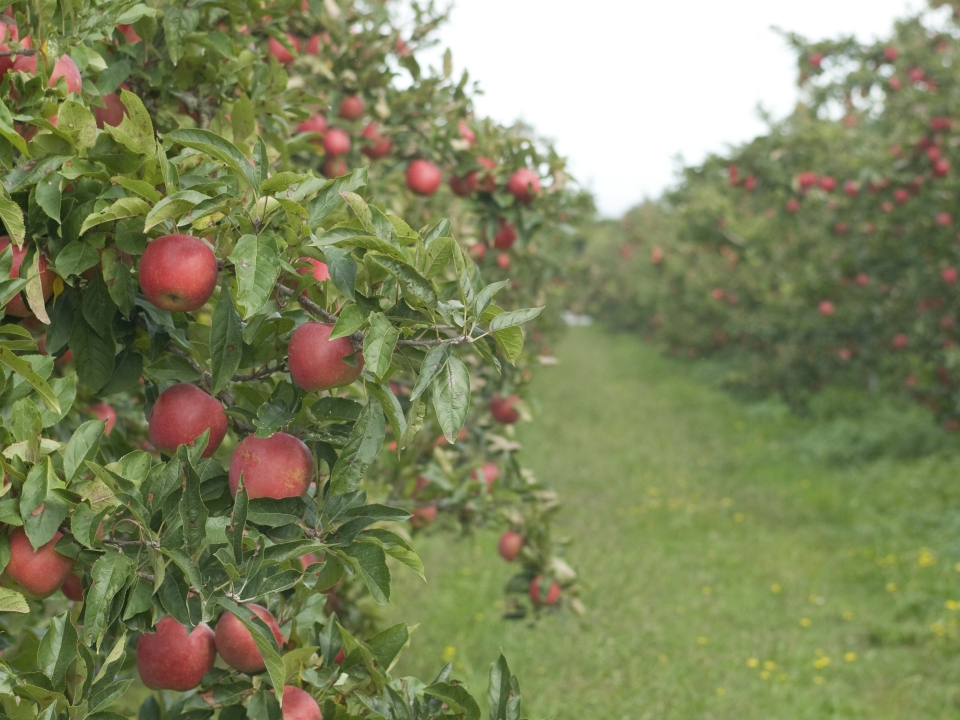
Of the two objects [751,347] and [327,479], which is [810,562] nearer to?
[327,479]

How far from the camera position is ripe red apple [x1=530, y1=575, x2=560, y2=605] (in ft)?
9.70

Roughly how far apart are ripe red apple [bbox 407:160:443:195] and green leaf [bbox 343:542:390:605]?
1.72m

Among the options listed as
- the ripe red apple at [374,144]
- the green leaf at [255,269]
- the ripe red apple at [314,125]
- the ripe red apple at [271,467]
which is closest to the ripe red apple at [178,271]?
the green leaf at [255,269]

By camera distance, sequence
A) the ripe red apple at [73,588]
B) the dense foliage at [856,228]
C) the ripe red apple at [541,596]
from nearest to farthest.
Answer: the ripe red apple at [73,588] < the ripe red apple at [541,596] < the dense foliage at [856,228]

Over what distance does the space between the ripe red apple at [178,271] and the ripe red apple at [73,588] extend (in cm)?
49

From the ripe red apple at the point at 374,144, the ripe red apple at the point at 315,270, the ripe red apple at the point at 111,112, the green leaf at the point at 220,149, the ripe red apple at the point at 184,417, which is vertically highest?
the ripe red apple at the point at 374,144

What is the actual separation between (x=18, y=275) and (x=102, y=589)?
1.50 feet

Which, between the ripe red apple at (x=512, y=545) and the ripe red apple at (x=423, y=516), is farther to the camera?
the ripe red apple at (x=512, y=545)

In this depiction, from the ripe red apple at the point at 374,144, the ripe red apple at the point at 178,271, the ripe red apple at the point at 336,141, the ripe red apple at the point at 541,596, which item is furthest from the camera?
the ripe red apple at the point at 541,596

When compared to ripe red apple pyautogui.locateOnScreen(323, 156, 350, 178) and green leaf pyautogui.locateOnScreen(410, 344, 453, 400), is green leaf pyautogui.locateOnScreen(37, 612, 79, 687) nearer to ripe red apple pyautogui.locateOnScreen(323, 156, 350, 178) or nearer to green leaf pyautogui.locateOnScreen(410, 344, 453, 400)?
green leaf pyautogui.locateOnScreen(410, 344, 453, 400)

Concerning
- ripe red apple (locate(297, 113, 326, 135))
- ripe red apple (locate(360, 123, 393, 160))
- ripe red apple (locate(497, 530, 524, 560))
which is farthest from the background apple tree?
ripe red apple (locate(497, 530, 524, 560))

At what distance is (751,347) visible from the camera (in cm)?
1212

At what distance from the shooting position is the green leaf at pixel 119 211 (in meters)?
1.03

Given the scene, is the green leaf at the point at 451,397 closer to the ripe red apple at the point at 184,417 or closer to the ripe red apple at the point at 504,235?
the ripe red apple at the point at 184,417
